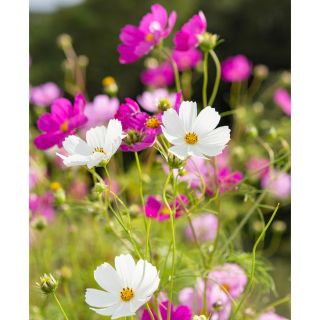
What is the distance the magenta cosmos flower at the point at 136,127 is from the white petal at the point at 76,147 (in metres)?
0.03

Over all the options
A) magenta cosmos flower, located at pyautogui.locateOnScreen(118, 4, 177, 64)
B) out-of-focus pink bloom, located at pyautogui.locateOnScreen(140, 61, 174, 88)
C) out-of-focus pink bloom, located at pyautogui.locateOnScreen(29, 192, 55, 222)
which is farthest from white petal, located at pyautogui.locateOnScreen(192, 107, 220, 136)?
out-of-focus pink bloom, located at pyautogui.locateOnScreen(140, 61, 174, 88)

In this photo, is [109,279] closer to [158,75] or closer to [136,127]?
[136,127]

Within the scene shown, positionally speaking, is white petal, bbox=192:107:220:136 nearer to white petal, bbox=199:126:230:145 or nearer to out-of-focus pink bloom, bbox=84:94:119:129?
white petal, bbox=199:126:230:145

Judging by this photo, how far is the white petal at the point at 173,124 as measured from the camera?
0.53m

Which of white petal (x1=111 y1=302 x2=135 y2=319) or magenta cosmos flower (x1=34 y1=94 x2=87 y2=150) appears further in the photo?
magenta cosmos flower (x1=34 y1=94 x2=87 y2=150)

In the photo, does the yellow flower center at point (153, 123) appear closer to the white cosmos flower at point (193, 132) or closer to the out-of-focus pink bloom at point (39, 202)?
the white cosmos flower at point (193, 132)

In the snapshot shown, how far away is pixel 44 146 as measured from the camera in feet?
2.35

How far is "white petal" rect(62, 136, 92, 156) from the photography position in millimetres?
547

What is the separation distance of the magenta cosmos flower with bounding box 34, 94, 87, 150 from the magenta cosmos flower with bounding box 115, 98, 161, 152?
0.40 ft

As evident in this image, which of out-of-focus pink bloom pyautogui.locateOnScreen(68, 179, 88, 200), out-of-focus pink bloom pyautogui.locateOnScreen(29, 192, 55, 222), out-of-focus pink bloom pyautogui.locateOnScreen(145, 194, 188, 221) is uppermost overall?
out-of-focus pink bloom pyautogui.locateOnScreen(145, 194, 188, 221)

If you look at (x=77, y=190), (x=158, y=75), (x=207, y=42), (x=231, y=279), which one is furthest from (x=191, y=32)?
(x=77, y=190)
